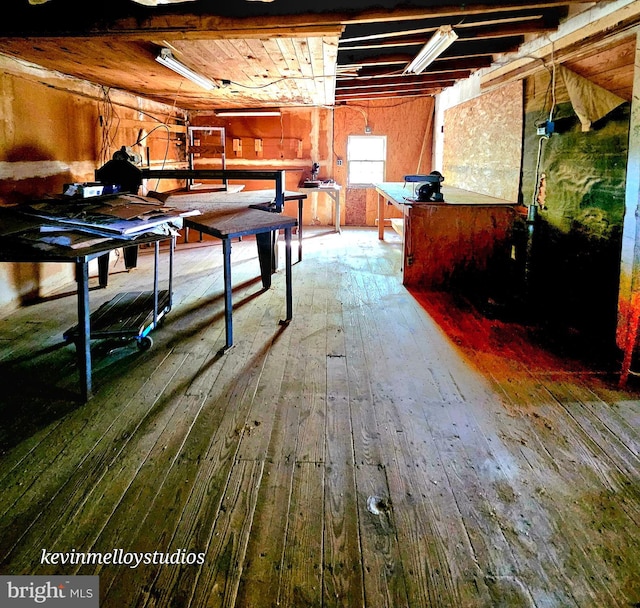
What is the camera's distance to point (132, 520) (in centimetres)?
158

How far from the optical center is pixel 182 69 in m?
4.45

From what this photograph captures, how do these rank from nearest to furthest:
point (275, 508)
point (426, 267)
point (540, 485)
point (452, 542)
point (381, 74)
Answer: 1. point (452, 542)
2. point (275, 508)
3. point (540, 485)
4. point (426, 267)
5. point (381, 74)

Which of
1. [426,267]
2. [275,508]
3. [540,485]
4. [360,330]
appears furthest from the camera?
[426,267]

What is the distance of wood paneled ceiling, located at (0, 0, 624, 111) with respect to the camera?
3.20 m

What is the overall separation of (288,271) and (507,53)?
3.43m

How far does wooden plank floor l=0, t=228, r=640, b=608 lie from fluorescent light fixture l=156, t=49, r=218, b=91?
2.34m

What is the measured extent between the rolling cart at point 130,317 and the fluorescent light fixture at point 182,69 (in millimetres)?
1719

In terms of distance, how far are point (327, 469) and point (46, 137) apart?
420 cm

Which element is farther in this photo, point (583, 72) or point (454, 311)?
point (454, 311)

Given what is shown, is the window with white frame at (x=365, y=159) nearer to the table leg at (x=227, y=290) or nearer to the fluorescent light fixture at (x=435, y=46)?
the fluorescent light fixture at (x=435, y=46)

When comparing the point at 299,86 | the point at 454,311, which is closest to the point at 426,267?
the point at 454,311

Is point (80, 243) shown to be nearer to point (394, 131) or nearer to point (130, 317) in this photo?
point (130, 317)

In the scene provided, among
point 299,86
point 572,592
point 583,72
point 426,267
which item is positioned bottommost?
point 572,592

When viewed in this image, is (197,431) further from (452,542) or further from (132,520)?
(452,542)
